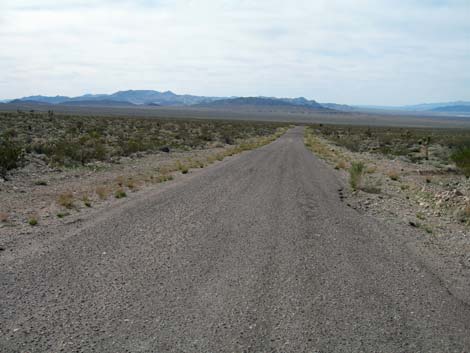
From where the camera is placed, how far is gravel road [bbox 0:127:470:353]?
507cm

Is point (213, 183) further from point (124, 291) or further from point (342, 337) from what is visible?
point (342, 337)

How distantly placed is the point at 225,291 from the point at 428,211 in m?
9.32

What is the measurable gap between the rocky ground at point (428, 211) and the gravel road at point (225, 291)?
611 millimetres

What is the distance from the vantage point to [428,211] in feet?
44.7

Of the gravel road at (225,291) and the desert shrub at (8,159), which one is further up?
the desert shrub at (8,159)

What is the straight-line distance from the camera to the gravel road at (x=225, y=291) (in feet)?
16.6

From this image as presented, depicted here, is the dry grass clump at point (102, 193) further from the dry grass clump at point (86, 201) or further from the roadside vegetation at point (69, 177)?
the dry grass clump at point (86, 201)

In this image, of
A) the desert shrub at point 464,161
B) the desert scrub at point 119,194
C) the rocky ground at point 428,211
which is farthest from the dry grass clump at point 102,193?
the desert shrub at point 464,161

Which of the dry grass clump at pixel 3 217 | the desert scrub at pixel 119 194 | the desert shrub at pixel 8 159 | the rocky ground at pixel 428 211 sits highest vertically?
the desert shrub at pixel 8 159

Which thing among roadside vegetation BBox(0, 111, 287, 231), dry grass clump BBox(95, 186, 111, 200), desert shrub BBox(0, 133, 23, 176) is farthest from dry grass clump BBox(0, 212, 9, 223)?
desert shrub BBox(0, 133, 23, 176)

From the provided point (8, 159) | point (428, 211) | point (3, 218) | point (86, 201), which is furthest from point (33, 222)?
point (428, 211)

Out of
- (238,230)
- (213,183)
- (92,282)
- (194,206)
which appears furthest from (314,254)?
(213,183)

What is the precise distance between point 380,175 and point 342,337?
18.8 meters

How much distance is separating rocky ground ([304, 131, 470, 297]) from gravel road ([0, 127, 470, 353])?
2.00ft
